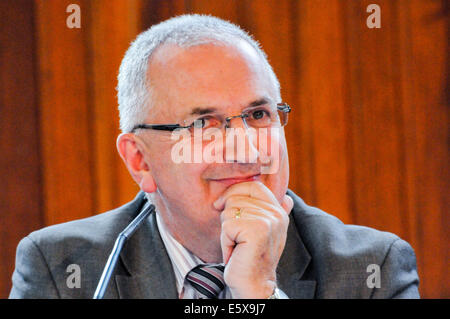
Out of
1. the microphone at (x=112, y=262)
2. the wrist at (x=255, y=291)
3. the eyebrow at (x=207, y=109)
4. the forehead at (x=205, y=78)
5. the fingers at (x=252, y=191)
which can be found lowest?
the wrist at (x=255, y=291)

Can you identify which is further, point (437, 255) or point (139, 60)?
point (437, 255)

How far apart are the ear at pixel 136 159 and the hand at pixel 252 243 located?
38 centimetres

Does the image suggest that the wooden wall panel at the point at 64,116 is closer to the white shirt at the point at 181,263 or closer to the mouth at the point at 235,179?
the white shirt at the point at 181,263

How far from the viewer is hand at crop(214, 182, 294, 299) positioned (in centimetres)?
158

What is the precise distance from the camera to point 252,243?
5.20 feet

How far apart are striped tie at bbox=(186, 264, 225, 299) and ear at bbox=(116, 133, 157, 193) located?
31 cm

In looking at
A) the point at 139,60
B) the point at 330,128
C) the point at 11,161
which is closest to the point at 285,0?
the point at 330,128

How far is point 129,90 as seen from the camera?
6.43 ft

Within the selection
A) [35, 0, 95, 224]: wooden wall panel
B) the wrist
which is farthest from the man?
[35, 0, 95, 224]: wooden wall panel

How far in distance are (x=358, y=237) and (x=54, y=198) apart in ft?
4.67

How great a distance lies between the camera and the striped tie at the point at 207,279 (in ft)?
6.18

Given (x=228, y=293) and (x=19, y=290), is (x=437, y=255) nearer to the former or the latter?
(x=228, y=293)

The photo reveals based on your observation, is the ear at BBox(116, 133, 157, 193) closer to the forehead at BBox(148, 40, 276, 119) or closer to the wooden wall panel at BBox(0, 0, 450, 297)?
the forehead at BBox(148, 40, 276, 119)

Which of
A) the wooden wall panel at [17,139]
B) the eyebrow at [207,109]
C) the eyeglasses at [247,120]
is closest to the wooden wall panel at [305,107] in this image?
the wooden wall panel at [17,139]
